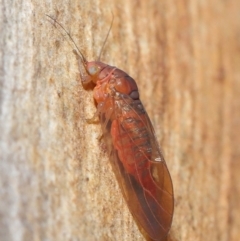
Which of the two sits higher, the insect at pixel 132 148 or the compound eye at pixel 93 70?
the compound eye at pixel 93 70

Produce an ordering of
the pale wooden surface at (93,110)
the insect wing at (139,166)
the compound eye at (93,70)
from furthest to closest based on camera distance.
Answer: the compound eye at (93,70)
the insect wing at (139,166)
the pale wooden surface at (93,110)

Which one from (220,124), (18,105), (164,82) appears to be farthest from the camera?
(220,124)

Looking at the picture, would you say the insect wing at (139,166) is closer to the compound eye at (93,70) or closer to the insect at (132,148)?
the insect at (132,148)

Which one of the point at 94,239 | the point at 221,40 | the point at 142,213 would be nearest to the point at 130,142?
the point at 142,213

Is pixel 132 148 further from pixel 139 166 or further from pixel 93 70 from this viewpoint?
pixel 93 70

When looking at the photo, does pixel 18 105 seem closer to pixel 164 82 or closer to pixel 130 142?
pixel 130 142

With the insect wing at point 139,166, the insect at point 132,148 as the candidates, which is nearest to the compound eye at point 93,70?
the insect at point 132,148
